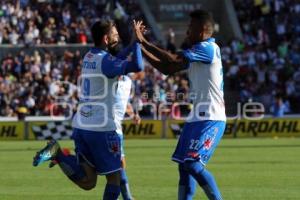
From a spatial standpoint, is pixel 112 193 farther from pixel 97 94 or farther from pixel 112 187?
pixel 97 94

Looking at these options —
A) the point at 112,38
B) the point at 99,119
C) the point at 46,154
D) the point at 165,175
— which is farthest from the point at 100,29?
the point at 165,175

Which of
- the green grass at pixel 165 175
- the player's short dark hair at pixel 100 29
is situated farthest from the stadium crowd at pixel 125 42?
the player's short dark hair at pixel 100 29

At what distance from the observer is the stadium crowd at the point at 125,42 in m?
32.8

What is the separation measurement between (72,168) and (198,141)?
168cm

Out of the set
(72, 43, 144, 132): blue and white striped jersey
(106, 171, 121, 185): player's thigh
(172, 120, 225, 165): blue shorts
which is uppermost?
(72, 43, 144, 132): blue and white striped jersey

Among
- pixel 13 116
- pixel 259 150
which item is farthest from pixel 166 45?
pixel 259 150

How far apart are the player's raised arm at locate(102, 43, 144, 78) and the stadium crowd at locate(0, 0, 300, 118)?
20.2 metres

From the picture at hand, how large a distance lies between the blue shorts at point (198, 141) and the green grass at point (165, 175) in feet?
8.97

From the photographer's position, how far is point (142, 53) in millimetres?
10195

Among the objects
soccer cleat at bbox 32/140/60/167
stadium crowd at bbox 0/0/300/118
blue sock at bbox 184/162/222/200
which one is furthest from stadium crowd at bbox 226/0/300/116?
blue sock at bbox 184/162/222/200

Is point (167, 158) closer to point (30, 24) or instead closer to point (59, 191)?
point (59, 191)

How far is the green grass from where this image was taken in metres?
13.7

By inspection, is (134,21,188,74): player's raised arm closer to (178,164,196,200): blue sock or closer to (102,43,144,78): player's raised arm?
(102,43,144,78): player's raised arm

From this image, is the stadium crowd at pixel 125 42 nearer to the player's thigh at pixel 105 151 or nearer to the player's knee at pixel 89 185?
the player's knee at pixel 89 185
